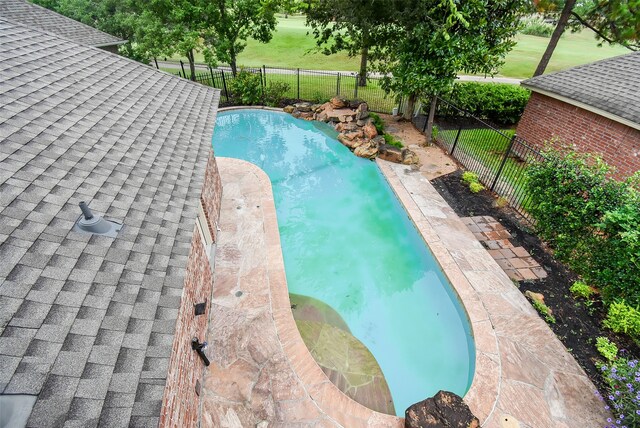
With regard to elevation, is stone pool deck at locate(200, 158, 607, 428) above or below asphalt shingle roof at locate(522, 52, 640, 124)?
below

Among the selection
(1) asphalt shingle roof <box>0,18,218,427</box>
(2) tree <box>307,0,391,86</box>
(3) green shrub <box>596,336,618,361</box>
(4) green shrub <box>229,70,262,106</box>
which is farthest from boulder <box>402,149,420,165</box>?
(4) green shrub <box>229,70,262,106</box>

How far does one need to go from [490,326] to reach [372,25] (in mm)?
13649

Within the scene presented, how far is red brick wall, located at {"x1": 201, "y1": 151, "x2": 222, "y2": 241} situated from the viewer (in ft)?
27.0

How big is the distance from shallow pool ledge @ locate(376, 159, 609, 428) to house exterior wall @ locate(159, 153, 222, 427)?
4965 mm

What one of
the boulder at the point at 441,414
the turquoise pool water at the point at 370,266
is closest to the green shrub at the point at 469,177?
the turquoise pool water at the point at 370,266

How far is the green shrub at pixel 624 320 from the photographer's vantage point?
6383 mm

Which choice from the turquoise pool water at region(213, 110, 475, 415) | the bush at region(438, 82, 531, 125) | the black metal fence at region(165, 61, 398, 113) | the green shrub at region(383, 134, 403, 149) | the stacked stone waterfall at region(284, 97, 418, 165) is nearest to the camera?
the turquoise pool water at region(213, 110, 475, 415)

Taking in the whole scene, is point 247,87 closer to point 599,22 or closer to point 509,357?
point 509,357

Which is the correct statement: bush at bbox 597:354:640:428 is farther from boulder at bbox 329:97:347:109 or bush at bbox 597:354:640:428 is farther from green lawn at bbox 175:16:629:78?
green lawn at bbox 175:16:629:78

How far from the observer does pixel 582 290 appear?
7500 millimetres

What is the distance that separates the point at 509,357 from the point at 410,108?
50.6ft

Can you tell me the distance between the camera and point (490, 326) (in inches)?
269

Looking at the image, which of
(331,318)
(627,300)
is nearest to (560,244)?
(627,300)

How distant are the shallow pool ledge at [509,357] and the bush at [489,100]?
11.6 meters
